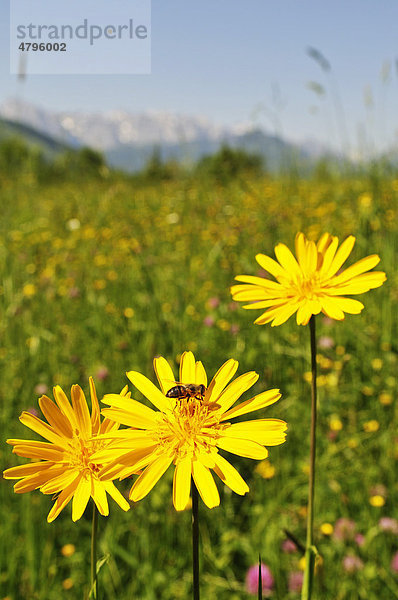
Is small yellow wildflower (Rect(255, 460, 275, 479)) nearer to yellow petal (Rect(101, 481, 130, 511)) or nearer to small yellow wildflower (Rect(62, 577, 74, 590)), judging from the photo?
small yellow wildflower (Rect(62, 577, 74, 590))

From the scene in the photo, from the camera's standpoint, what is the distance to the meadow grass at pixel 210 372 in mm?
1323

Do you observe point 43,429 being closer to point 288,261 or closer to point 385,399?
point 288,261

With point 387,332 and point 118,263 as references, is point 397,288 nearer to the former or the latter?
point 387,332

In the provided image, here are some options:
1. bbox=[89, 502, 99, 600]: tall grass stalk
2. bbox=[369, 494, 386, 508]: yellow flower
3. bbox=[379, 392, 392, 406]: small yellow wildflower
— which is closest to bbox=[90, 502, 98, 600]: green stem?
bbox=[89, 502, 99, 600]: tall grass stalk

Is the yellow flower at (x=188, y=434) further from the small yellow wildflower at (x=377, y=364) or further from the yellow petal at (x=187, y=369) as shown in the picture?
the small yellow wildflower at (x=377, y=364)

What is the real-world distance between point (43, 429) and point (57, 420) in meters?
0.02

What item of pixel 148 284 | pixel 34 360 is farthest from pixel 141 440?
pixel 34 360

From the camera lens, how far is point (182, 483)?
49 centimetres

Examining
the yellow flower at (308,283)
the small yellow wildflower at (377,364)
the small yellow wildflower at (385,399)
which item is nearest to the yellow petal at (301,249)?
the yellow flower at (308,283)

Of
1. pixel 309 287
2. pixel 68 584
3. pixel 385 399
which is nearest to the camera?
pixel 309 287

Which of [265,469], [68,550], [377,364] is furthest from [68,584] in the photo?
[377,364]

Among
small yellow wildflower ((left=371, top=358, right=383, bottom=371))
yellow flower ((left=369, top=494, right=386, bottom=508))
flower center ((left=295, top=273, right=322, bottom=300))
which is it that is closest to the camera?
flower center ((left=295, top=273, right=322, bottom=300))

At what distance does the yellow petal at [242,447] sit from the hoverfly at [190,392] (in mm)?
43

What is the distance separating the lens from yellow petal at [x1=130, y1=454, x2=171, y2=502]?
474 millimetres
